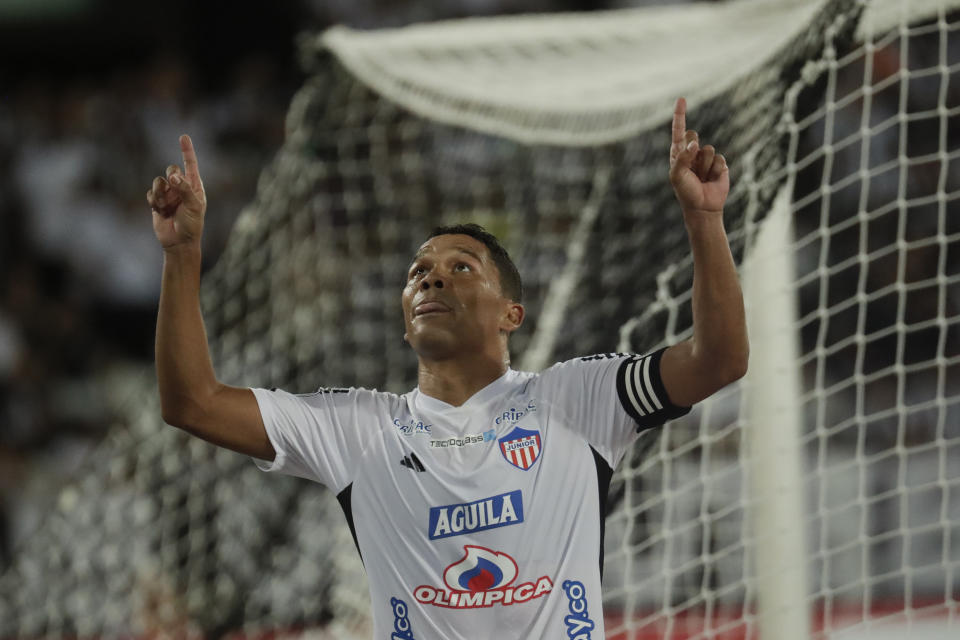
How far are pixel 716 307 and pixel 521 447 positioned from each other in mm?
417

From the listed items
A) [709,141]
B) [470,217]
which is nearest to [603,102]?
[709,141]

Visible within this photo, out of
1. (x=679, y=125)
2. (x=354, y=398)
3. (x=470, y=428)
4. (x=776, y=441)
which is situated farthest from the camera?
(x=776, y=441)

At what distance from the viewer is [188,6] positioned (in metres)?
7.80

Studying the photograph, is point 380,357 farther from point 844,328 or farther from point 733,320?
point 733,320

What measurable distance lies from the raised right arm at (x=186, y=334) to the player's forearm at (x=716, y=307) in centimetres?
80

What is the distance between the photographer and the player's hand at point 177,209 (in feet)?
6.22

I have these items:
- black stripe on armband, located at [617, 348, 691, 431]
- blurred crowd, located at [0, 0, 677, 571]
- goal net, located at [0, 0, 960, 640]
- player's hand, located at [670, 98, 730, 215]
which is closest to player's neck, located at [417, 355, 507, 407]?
black stripe on armband, located at [617, 348, 691, 431]

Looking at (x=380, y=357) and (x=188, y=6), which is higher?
(x=188, y=6)

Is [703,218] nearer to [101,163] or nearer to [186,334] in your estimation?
[186,334]

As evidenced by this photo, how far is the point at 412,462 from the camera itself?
1949 millimetres

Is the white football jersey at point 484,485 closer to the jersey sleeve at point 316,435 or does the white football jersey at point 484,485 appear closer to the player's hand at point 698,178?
the jersey sleeve at point 316,435

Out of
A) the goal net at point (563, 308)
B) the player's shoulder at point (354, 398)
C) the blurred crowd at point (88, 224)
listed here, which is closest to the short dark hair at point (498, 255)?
the player's shoulder at point (354, 398)

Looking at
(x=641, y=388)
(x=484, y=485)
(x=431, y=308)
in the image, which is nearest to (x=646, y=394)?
(x=641, y=388)

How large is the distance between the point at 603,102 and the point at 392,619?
2.05 meters
